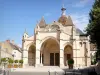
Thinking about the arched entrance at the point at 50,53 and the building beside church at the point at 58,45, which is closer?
the building beside church at the point at 58,45

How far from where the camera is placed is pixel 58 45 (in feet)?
162

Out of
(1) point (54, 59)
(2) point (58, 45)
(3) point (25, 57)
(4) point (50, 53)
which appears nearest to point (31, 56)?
(3) point (25, 57)

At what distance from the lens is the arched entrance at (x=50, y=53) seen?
5250cm

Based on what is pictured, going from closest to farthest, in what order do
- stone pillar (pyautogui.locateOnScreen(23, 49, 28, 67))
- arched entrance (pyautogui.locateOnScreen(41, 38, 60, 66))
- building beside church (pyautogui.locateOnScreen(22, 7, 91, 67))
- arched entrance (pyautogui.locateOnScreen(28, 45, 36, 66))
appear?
building beside church (pyautogui.locateOnScreen(22, 7, 91, 67)) → stone pillar (pyautogui.locateOnScreen(23, 49, 28, 67)) → arched entrance (pyautogui.locateOnScreen(28, 45, 36, 66)) → arched entrance (pyautogui.locateOnScreen(41, 38, 60, 66))

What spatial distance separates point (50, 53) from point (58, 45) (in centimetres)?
510

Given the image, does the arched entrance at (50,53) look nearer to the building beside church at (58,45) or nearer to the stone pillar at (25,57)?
the building beside church at (58,45)

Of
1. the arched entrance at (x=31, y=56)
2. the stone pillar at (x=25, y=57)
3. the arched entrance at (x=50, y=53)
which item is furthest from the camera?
the arched entrance at (x=50, y=53)

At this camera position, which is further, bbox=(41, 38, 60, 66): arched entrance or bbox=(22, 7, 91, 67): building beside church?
bbox=(41, 38, 60, 66): arched entrance

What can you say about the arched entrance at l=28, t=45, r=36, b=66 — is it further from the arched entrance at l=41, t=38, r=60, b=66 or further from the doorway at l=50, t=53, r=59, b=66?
the doorway at l=50, t=53, r=59, b=66

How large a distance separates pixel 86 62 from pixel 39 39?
41.3 feet

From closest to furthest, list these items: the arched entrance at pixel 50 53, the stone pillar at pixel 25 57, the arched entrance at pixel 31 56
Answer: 1. the stone pillar at pixel 25 57
2. the arched entrance at pixel 31 56
3. the arched entrance at pixel 50 53

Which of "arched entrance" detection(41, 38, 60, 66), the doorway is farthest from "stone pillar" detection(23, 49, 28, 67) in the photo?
the doorway

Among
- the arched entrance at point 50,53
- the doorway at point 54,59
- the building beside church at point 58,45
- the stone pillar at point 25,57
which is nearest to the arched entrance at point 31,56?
the building beside church at point 58,45

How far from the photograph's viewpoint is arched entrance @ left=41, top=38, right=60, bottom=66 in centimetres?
5250
